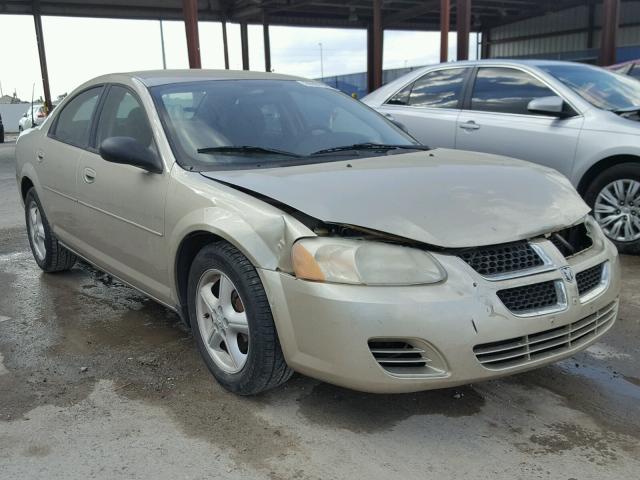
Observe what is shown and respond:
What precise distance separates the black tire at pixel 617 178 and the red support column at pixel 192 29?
41.7 feet

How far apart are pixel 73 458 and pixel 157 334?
1300 millimetres

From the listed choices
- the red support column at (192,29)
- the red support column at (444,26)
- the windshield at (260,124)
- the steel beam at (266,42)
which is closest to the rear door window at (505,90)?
the windshield at (260,124)

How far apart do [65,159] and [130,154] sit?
1.29 meters

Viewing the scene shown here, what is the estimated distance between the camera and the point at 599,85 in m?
5.42

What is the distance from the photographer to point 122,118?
3.64 metres

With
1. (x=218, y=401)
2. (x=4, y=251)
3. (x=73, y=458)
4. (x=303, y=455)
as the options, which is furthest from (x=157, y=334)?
(x=4, y=251)

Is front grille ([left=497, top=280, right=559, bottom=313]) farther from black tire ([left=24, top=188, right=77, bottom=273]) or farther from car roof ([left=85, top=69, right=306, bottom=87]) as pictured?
black tire ([left=24, top=188, right=77, bottom=273])

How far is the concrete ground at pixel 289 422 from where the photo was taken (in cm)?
227

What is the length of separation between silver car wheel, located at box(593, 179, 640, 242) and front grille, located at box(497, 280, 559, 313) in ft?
9.58

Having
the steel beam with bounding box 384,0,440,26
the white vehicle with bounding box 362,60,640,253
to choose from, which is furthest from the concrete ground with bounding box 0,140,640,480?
the steel beam with bounding box 384,0,440,26

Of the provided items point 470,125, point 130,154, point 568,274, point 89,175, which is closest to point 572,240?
point 568,274

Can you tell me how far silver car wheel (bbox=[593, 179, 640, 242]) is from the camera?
16.0ft

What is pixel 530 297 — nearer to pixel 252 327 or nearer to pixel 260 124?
pixel 252 327

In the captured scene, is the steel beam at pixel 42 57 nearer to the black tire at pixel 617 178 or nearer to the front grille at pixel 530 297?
the black tire at pixel 617 178
